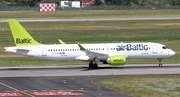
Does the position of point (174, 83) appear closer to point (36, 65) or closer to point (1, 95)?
point (1, 95)

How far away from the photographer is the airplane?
5759 centimetres

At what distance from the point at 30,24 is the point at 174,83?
2885 inches

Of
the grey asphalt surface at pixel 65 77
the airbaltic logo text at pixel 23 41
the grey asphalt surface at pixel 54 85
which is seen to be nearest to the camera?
the grey asphalt surface at pixel 54 85

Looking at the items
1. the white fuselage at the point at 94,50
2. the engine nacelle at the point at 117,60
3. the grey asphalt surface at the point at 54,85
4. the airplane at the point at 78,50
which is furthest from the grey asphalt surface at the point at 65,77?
the white fuselage at the point at 94,50

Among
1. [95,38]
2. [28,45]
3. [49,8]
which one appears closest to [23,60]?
[28,45]

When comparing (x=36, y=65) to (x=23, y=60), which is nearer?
(x=36, y=65)

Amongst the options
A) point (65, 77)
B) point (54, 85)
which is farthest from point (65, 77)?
point (54, 85)

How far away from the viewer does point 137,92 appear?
42750 mm

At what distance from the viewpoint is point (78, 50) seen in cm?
5831

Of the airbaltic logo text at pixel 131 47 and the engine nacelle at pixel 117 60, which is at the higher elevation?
the airbaltic logo text at pixel 131 47

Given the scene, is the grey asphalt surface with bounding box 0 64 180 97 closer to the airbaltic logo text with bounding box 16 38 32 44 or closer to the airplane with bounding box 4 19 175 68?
the airplane with bounding box 4 19 175 68

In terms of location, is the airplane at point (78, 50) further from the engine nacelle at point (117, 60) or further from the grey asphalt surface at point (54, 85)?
the grey asphalt surface at point (54, 85)

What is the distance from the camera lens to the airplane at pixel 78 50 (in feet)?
189

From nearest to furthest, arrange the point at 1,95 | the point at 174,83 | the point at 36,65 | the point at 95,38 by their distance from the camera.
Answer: the point at 1,95, the point at 174,83, the point at 36,65, the point at 95,38
